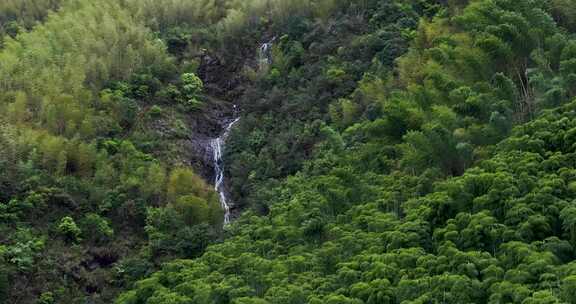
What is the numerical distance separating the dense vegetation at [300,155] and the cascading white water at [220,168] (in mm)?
610

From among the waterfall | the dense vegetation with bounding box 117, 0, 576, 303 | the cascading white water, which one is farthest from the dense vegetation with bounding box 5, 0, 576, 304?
the cascading white water

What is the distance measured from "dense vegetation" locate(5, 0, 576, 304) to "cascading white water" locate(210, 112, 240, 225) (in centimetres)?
61

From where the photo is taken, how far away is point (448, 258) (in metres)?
15.3

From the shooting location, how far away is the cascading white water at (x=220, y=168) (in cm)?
2726

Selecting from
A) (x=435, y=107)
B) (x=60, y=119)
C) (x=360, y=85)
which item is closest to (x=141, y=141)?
(x=60, y=119)

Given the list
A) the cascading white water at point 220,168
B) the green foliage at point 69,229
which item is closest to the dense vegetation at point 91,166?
the green foliage at point 69,229

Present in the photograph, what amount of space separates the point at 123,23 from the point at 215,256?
54.0 feet

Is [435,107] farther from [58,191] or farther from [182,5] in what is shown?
[182,5]

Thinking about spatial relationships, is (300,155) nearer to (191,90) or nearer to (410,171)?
(410,171)

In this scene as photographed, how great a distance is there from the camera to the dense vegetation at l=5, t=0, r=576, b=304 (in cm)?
1622

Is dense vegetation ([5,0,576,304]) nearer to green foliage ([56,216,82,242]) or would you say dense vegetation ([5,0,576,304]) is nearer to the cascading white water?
green foliage ([56,216,82,242])

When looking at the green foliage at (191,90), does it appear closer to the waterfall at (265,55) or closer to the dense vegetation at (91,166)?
the dense vegetation at (91,166)

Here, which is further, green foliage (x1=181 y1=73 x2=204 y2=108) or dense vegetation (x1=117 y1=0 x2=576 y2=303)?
green foliage (x1=181 y1=73 x2=204 y2=108)

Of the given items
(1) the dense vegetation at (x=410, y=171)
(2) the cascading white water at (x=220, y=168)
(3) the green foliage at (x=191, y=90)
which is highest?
(1) the dense vegetation at (x=410, y=171)
